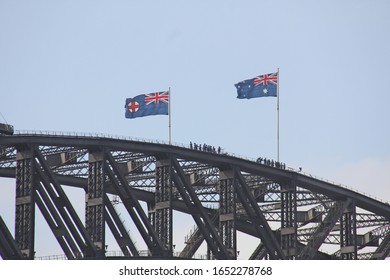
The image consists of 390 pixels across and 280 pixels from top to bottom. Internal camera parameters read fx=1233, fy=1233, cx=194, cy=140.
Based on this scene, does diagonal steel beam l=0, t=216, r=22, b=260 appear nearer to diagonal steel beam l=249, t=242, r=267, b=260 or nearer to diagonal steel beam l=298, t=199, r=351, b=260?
diagonal steel beam l=298, t=199, r=351, b=260

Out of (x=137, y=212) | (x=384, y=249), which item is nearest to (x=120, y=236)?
(x=137, y=212)

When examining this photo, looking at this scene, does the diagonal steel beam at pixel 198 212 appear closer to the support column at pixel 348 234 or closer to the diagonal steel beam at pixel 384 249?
the support column at pixel 348 234

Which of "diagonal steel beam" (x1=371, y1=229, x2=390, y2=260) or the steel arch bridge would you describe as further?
"diagonal steel beam" (x1=371, y1=229, x2=390, y2=260)

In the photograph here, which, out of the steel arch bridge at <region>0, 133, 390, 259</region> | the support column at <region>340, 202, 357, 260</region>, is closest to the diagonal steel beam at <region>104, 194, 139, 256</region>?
the steel arch bridge at <region>0, 133, 390, 259</region>

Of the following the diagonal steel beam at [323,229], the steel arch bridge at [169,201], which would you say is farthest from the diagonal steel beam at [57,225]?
the diagonal steel beam at [323,229]

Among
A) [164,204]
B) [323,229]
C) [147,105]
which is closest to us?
[147,105]

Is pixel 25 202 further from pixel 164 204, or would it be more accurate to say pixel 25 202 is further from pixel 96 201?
pixel 164 204
